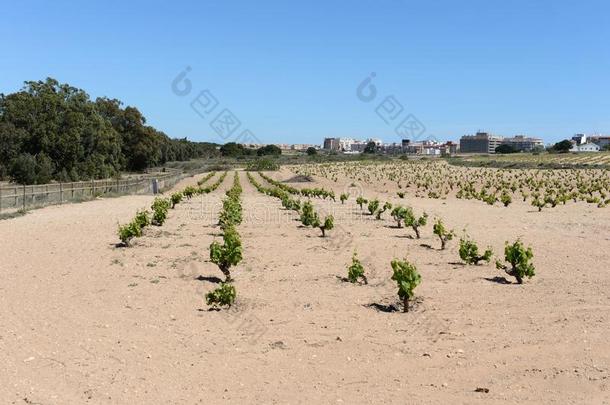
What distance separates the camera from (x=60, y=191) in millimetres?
29531

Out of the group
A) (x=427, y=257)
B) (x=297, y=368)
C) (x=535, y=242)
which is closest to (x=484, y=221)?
(x=535, y=242)

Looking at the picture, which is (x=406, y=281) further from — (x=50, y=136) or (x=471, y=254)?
(x=50, y=136)

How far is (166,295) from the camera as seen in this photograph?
958 cm

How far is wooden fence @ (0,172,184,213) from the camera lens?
2430 cm

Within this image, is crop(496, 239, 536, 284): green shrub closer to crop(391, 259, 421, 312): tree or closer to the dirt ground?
the dirt ground

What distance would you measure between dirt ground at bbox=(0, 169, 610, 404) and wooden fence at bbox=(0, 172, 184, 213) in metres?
11.2

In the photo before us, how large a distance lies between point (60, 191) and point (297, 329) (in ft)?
82.8

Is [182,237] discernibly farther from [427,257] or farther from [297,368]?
[297,368]

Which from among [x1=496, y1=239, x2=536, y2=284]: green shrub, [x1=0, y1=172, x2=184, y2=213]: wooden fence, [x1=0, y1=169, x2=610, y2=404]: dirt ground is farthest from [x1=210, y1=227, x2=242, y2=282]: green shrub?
[x1=0, y1=172, x2=184, y2=213]: wooden fence

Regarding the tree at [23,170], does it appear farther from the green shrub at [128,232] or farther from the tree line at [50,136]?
the green shrub at [128,232]

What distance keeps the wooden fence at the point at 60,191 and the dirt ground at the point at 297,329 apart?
11214mm

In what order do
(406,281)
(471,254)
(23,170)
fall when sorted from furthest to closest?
(23,170) → (471,254) → (406,281)

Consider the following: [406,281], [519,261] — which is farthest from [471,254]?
[406,281]

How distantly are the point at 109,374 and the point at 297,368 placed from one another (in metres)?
2.00
